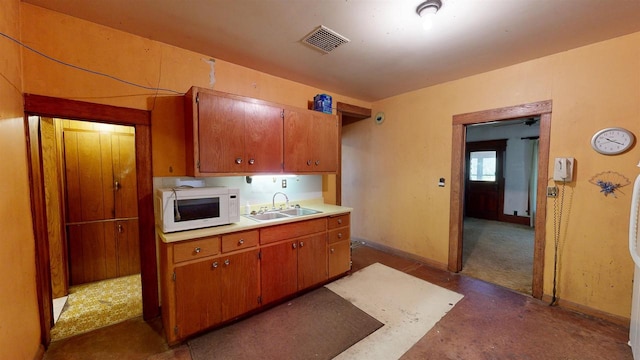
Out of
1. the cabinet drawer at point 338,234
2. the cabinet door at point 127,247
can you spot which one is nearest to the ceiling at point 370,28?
the cabinet drawer at point 338,234

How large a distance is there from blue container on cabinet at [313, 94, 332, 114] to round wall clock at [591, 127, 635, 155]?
104 inches

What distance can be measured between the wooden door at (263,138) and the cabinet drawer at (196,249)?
2.51ft

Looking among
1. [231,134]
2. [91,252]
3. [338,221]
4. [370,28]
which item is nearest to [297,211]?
[338,221]

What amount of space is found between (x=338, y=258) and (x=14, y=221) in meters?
2.66

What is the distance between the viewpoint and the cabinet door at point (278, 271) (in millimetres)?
2305

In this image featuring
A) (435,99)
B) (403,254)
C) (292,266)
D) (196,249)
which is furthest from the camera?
(403,254)

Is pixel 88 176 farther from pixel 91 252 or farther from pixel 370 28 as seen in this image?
pixel 370 28

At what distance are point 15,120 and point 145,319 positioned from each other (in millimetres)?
1846

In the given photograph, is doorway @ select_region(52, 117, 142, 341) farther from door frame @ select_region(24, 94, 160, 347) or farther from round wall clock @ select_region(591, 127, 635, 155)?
round wall clock @ select_region(591, 127, 635, 155)

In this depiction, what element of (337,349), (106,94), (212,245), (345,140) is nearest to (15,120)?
(106,94)

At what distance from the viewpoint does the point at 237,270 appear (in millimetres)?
2133

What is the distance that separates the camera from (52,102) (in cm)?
182

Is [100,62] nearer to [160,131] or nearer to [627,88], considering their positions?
[160,131]

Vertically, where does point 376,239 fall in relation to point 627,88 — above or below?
below
